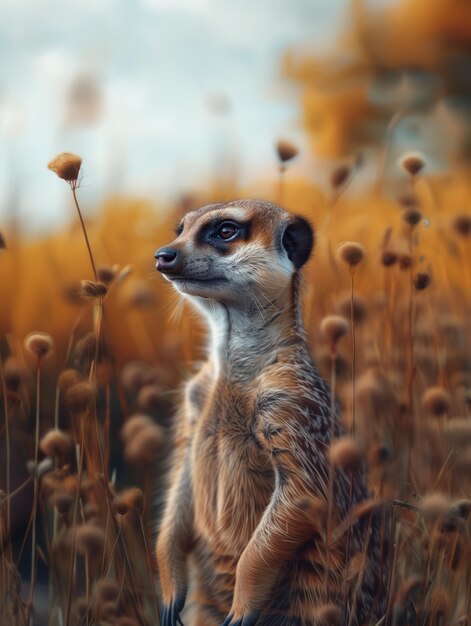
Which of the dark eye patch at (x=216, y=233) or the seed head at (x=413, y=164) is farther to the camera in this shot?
the seed head at (x=413, y=164)

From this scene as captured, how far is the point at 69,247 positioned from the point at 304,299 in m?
0.96

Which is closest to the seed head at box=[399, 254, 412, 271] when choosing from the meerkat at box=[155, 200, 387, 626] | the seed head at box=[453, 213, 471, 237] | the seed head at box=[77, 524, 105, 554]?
the meerkat at box=[155, 200, 387, 626]

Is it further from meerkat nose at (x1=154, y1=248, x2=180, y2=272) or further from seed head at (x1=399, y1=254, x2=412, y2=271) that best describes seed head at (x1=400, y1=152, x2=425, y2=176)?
meerkat nose at (x1=154, y1=248, x2=180, y2=272)

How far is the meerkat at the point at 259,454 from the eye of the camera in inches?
65.9

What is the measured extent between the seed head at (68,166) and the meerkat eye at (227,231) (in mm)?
318

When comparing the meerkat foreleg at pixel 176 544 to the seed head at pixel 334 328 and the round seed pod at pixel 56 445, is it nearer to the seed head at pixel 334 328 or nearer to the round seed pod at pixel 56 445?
the round seed pod at pixel 56 445

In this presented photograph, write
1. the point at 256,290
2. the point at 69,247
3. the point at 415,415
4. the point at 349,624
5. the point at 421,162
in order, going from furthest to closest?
→ the point at 69,247 < the point at 415,415 < the point at 421,162 < the point at 256,290 < the point at 349,624

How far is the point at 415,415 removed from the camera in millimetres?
2244

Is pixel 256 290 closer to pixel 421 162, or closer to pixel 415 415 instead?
pixel 421 162

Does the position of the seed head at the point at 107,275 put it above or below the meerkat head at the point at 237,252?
below

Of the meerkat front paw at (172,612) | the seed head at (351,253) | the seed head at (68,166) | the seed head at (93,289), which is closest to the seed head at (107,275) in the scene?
the seed head at (93,289)

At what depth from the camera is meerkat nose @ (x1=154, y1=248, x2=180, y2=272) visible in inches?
64.8

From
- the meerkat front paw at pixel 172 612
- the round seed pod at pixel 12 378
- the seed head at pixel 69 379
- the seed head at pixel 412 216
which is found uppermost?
the seed head at pixel 412 216

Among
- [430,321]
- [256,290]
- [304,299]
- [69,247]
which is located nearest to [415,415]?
[430,321]
